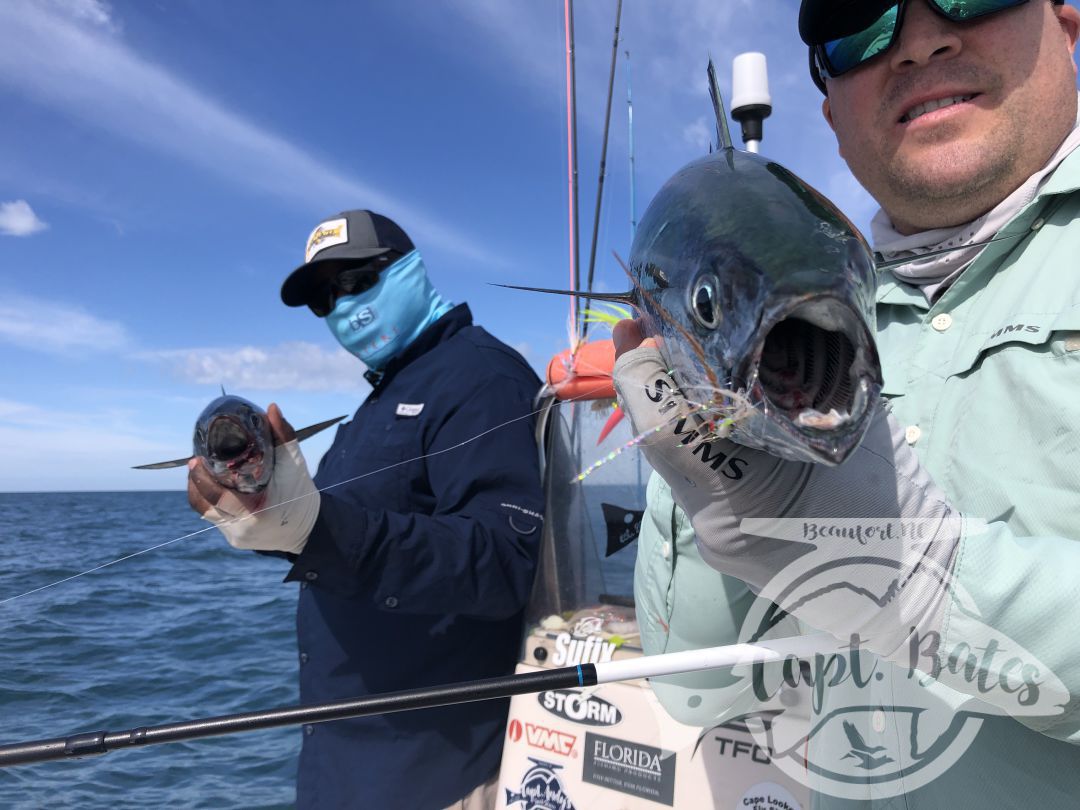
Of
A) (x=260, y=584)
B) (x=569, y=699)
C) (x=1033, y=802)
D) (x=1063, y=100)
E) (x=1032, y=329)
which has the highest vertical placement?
(x=1063, y=100)

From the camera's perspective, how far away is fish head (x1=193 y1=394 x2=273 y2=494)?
201 centimetres

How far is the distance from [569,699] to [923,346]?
2019 millimetres

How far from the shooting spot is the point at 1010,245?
4.32 feet

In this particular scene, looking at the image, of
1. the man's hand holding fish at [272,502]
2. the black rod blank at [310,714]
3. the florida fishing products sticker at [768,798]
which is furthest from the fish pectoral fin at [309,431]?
the florida fishing products sticker at [768,798]

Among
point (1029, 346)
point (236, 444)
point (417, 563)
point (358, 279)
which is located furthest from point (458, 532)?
point (1029, 346)

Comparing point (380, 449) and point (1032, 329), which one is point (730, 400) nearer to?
point (1032, 329)

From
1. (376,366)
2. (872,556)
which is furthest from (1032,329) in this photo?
(376,366)

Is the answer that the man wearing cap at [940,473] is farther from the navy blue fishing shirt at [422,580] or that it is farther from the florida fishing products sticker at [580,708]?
the florida fishing products sticker at [580,708]

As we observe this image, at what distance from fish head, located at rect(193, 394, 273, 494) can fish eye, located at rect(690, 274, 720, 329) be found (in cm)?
149

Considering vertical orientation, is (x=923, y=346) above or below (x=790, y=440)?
above

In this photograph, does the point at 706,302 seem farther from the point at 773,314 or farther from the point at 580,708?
the point at 580,708

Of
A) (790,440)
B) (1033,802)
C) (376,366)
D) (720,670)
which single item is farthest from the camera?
(376,366)

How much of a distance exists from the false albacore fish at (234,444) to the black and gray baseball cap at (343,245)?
3.69 feet

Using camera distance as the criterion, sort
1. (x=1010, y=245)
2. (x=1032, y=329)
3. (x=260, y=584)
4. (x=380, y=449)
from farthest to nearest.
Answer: (x=260, y=584), (x=380, y=449), (x=1010, y=245), (x=1032, y=329)
